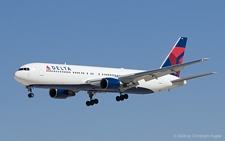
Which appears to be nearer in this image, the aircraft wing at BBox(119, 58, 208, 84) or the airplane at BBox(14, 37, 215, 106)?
the airplane at BBox(14, 37, 215, 106)

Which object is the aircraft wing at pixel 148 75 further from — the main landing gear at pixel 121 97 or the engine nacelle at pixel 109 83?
the main landing gear at pixel 121 97

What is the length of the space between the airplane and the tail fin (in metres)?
2.71

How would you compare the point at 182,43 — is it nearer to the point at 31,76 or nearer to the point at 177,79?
the point at 177,79

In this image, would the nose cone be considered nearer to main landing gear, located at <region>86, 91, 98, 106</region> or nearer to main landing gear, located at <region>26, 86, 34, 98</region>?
main landing gear, located at <region>26, 86, 34, 98</region>

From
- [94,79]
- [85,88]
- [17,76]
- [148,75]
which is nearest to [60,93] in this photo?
[85,88]

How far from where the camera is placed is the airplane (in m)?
66.4

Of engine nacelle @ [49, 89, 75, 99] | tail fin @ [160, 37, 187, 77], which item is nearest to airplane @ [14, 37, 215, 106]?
engine nacelle @ [49, 89, 75, 99]

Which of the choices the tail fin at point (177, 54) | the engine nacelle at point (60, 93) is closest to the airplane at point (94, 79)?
the engine nacelle at point (60, 93)

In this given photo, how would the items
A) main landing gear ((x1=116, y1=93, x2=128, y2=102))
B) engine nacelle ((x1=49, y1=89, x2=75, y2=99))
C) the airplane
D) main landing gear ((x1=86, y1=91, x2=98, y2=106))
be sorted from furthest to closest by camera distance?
1. main landing gear ((x1=86, y1=91, x2=98, y2=106))
2. engine nacelle ((x1=49, y1=89, x2=75, y2=99))
3. main landing gear ((x1=116, y1=93, x2=128, y2=102))
4. the airplane

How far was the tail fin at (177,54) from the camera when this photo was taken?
80856 millimetres

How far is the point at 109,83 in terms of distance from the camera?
68.8m

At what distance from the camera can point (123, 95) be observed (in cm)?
7350

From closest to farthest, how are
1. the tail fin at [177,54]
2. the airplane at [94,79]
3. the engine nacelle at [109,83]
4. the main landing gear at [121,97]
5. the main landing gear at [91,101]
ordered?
the airplane at [94,79]
the engine nacelle at [109,83]
the main landing gear at [121,97]
the main landing gear at [91,101]
the tail fin at [177,54]

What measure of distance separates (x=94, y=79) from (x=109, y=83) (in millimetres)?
2046
